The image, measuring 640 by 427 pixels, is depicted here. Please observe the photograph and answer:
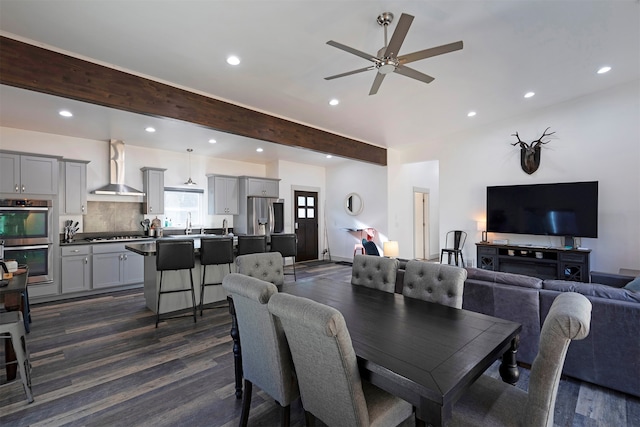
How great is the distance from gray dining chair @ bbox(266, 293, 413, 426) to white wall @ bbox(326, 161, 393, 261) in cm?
593

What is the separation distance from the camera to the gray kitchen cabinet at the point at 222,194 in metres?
6.78

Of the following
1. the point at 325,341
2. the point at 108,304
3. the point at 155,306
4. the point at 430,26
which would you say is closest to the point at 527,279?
the point at 325,341

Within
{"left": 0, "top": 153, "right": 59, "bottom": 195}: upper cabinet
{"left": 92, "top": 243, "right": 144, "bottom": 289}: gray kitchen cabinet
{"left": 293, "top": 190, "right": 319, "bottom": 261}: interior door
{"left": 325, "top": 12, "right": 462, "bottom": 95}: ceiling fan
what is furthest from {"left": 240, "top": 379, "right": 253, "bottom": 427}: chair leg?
{"left": 293, "top": 190, "right": 319, "bottom": 261}: interior door

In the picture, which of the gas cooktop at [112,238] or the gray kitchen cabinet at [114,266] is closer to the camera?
the gray kitchen cabinet at [114,266]

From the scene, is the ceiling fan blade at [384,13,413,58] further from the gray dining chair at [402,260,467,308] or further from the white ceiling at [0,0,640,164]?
the gray dining chair at [402,260,467,308]

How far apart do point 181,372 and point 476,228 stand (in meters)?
5.76

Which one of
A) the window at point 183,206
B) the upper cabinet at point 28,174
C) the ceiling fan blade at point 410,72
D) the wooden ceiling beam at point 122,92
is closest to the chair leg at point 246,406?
the ceiling fan blade at point 410,72

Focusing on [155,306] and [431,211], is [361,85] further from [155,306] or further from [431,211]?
[431,211]

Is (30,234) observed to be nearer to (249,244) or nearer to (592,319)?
(249,244)

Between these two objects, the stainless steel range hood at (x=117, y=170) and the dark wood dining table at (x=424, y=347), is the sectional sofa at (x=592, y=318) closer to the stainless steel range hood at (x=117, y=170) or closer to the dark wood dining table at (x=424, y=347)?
the dark wood dining table at (x=424, y=347)

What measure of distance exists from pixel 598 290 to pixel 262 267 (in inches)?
107

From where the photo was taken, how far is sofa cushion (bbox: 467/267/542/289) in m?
2.48

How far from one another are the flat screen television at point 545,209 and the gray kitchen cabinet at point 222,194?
18.0ft

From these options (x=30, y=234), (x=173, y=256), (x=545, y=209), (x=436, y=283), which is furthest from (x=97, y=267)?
(x=545, y=209)
